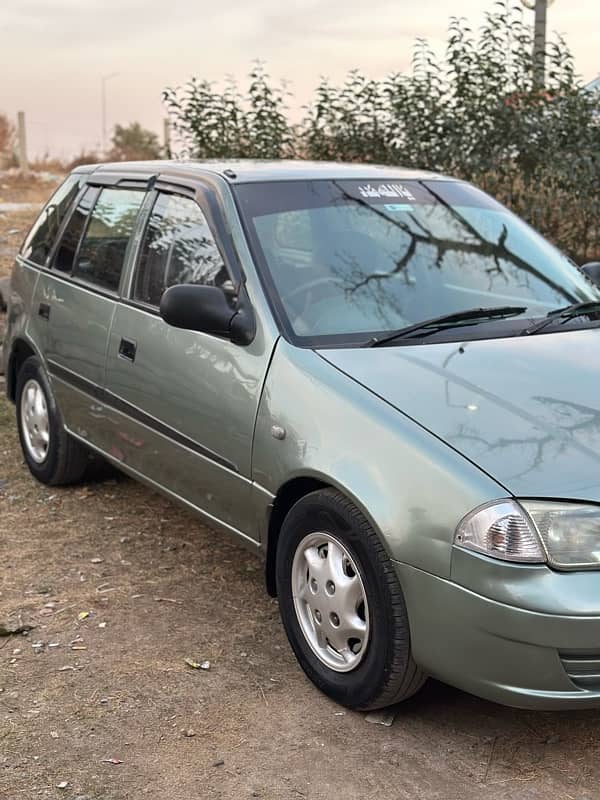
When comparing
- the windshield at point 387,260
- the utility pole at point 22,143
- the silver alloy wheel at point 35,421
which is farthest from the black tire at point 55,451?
the utility pole at point 22,143

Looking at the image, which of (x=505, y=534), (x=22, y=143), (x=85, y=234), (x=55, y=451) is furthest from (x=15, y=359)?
(x=22, y=143)

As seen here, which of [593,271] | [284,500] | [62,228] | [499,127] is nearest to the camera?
[284,500]

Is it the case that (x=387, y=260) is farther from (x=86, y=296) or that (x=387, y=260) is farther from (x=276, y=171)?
(x=86, y=296)

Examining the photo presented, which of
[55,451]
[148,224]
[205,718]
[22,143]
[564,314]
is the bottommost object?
[205,718]

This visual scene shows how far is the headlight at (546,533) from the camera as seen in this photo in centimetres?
286

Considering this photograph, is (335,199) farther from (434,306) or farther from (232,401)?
(232,401)

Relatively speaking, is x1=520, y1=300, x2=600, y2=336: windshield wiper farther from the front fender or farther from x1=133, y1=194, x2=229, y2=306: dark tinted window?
x1=133, y1=194, x2=229, y2=306: dark tinted window

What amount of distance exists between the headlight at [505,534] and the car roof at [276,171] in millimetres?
1982

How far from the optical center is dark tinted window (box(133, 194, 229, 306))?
4.21m

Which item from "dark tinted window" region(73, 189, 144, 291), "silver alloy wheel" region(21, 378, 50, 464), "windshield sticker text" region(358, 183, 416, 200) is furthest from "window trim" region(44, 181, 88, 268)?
"windshield sticker text" region(358, 183, 416, 200)

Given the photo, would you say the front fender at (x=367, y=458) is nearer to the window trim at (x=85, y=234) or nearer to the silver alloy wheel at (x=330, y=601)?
the silver alloy wheel at (x=330, y=601)

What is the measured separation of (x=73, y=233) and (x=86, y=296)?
56 cm

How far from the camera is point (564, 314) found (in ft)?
13.4

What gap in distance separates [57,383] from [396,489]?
9.01 feet
